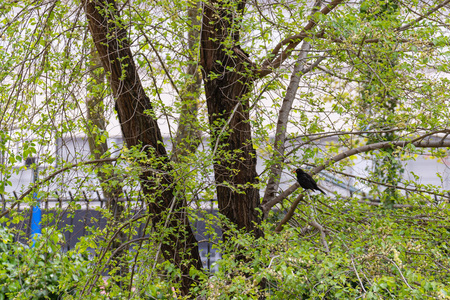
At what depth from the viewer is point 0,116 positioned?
3.85 meters

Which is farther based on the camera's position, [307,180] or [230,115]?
[230,115]

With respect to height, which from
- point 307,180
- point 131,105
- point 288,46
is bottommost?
point 307,180

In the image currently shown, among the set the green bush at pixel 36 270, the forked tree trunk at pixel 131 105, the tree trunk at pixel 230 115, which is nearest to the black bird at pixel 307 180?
the tree trunk at pixel 230 115

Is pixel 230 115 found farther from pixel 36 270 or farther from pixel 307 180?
pixel 36 270

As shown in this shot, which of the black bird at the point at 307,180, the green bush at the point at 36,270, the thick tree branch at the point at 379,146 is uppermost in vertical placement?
the thick tree branch at the point at 379,146

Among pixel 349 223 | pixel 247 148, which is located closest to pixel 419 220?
pixel 349 223

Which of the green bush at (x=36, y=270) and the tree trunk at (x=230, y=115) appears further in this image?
the tree trunk at (x=230, y=115)

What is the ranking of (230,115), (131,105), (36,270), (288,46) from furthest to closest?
1. (230,115)
2. (131,105)
3. (288,46)
4. (36,270)

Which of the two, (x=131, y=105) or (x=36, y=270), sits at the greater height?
(x=131, y=105)

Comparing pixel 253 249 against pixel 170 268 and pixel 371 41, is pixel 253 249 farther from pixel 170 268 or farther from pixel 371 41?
pixel 371 41

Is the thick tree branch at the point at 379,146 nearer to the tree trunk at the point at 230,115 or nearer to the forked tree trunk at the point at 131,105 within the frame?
the tree trunk at the point at 230,115

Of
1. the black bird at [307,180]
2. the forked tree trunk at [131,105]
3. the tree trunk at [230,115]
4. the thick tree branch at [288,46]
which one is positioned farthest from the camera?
the tree trunk at [230,115]

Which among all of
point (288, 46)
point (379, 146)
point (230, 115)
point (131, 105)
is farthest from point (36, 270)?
point (379, 146)

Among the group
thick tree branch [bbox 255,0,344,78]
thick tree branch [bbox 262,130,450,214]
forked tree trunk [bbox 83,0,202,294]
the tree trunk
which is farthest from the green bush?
thick tree branch [bbox 255,0,344,78]
